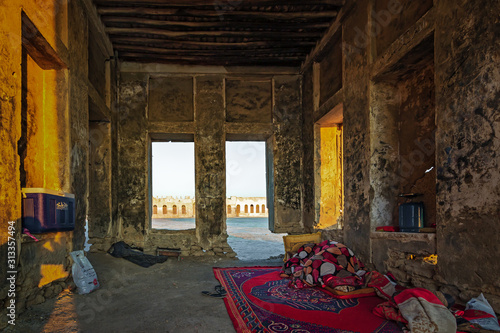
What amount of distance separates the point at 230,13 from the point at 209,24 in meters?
0.56

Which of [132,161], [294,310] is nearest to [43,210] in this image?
[294,310]

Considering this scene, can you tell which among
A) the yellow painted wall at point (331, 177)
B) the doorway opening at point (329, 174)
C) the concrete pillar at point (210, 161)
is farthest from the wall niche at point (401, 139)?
the concrete pillar at point (210, 161)

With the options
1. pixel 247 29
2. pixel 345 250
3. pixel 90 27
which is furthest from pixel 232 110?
pixel 345 250

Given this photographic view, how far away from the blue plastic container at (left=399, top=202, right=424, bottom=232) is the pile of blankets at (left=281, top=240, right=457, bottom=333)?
0.76 metres

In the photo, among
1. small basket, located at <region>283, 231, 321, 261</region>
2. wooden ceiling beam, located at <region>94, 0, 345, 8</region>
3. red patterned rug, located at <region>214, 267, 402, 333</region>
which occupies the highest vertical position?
wooden ceiling beam, located at <region>94, 0, 345, 8</region>

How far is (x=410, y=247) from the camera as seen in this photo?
3832mm

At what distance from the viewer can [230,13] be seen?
568 centimetres

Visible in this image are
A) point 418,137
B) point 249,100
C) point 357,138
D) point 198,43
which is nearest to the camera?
point 418,137

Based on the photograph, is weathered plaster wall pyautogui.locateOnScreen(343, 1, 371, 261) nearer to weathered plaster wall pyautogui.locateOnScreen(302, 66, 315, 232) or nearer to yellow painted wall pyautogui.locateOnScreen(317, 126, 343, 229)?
yellow painted wall pyautogui.locateOnScreen(317, 126, 343, 229)

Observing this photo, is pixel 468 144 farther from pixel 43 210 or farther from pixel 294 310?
pixel 43 210

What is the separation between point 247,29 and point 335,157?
3.44m

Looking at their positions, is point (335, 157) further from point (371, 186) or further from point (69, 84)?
point (69, 84)

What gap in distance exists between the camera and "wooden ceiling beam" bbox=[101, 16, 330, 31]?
5.88 m

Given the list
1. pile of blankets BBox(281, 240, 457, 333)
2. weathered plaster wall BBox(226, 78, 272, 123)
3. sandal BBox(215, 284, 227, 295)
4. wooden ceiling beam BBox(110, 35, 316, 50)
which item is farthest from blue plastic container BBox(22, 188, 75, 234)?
weathered plaster wall BBox(226, 78, 272, 123)
